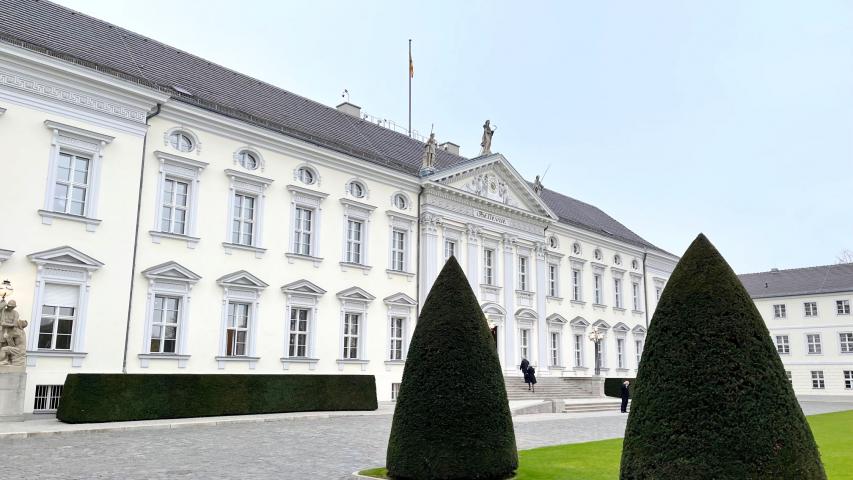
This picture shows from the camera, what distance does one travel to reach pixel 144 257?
21.8m

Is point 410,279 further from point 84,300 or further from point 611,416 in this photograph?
point 84,300

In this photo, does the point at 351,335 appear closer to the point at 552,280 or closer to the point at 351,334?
the point at 351,334

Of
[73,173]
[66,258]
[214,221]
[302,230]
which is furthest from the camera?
[302,230]

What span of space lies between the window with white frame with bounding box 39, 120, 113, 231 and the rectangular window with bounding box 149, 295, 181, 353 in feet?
10.9

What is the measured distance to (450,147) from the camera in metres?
41.4

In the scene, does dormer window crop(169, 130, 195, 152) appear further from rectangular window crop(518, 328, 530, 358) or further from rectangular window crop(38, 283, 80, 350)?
rectangular window crop(518, 328, 530, 358)

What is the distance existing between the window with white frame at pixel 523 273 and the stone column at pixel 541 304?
672 millimetres

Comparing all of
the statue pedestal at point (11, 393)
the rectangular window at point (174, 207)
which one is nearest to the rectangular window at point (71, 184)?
the rectangular window at point (174, 207)

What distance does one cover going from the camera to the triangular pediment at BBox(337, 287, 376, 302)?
89.4ft

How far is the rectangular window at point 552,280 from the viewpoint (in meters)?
38.6

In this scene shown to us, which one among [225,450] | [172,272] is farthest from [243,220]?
[225,450]

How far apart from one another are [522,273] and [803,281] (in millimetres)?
36931

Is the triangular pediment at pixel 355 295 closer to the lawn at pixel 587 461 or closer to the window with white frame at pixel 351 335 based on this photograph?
the window with white frame at pixel 351 335

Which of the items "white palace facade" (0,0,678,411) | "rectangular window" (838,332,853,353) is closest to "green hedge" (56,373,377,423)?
"white palace facade" (0,0,678,411)
